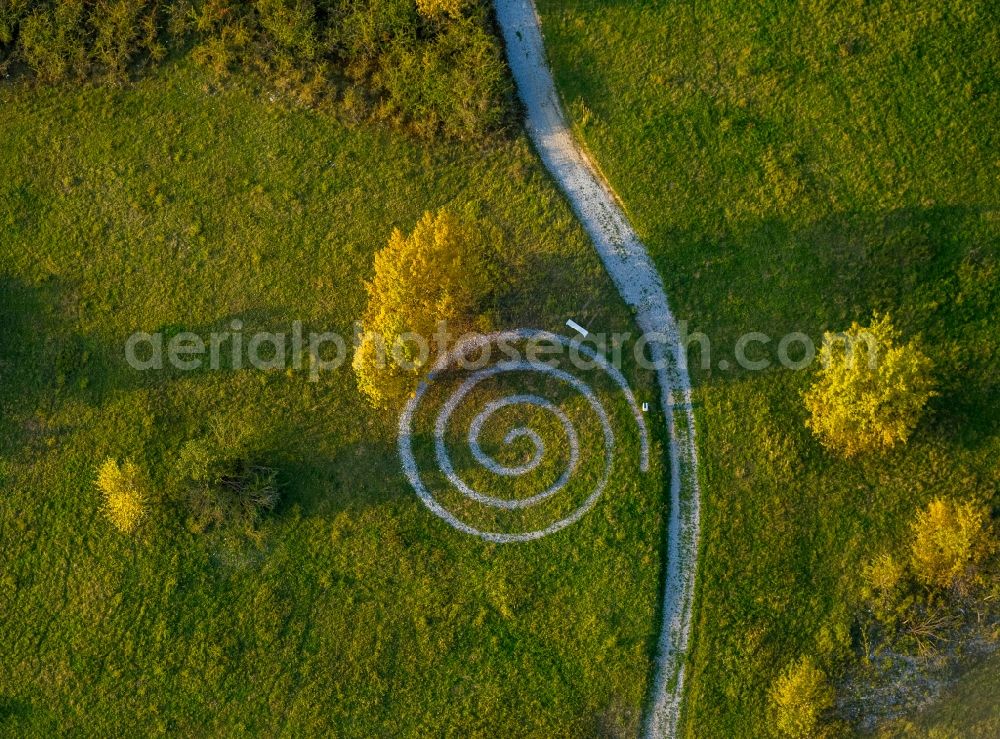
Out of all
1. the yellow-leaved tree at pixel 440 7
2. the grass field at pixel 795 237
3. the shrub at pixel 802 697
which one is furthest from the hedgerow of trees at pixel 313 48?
the shrub at pixel 802 697

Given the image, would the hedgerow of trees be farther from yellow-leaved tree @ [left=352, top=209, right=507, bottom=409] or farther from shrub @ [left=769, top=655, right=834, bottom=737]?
shrub @ [left=769, top=655, right=834, bottom=737]

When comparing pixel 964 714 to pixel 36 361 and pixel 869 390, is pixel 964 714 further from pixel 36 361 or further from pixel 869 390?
pixel 36 361

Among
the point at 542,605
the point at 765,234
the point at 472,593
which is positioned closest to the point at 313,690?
the point at 472,593

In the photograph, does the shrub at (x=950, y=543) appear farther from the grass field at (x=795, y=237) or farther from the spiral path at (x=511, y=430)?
the spiral path at (x=511, y=430)

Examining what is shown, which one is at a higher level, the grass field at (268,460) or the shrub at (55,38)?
the shrub at (55,38)

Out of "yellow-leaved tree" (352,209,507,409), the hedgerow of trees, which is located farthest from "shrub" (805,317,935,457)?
the hedgerow of trees

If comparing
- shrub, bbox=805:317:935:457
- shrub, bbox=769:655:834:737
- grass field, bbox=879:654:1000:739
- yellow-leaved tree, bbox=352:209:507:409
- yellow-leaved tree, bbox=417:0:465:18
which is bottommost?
grass field, bbox=879:654:1000:739
